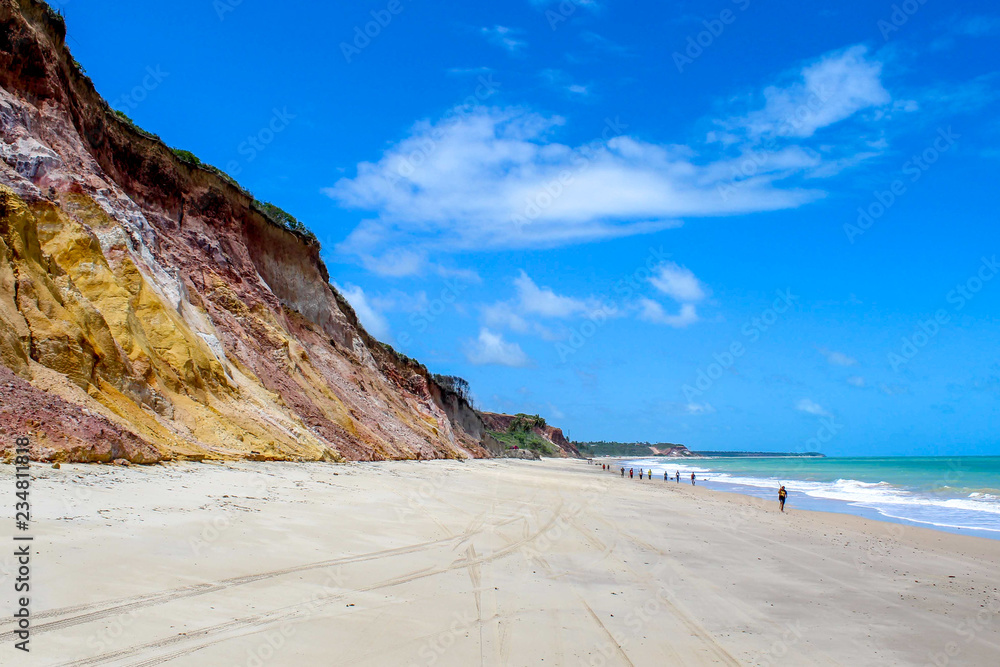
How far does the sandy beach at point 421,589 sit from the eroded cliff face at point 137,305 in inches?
94.6

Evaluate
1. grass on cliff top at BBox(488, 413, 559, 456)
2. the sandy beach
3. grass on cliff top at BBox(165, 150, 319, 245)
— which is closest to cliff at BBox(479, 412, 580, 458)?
grass on cliff top at BBox(488, 413, 559, 456)

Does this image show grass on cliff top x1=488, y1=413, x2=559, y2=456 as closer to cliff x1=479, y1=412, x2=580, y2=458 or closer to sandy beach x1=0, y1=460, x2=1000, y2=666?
cliff x1=479, y1=412, x2=580, y2=458

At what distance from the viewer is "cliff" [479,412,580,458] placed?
4508 inches

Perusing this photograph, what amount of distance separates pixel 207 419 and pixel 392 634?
42.4ft

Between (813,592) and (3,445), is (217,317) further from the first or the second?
(813,592)

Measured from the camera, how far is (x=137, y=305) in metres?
17.1

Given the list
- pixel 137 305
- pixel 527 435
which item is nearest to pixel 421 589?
pixel 137 305

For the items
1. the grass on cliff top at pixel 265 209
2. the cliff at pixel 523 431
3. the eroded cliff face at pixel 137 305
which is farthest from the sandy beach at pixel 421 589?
the cliff at pixel 523 431

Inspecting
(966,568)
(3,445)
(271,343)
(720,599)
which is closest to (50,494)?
(3,445)

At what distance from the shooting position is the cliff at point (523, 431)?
114 m

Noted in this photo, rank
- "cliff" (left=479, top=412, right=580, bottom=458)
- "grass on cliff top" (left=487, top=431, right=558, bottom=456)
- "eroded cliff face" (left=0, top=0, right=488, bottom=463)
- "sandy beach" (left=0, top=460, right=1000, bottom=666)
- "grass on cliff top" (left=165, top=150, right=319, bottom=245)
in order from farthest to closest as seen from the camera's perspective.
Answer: "cliff" (left=479, top=412, right=580, bottom=458), "grass on cliff top" (left=487, top=431, right=558, bottom=456), "grass on cliff top" (left=165, top=150, right=319, bottom=245), "eroded cliff face" (left=0, top=0, right=488, bottom=463), "sandy beach" (left=0, top=460, right=1000, bottom=666)

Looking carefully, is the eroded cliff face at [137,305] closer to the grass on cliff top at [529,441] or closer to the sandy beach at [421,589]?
the sandy beach at [421,589]

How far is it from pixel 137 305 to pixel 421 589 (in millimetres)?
14882

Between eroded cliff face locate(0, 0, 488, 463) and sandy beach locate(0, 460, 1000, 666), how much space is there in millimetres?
2402
